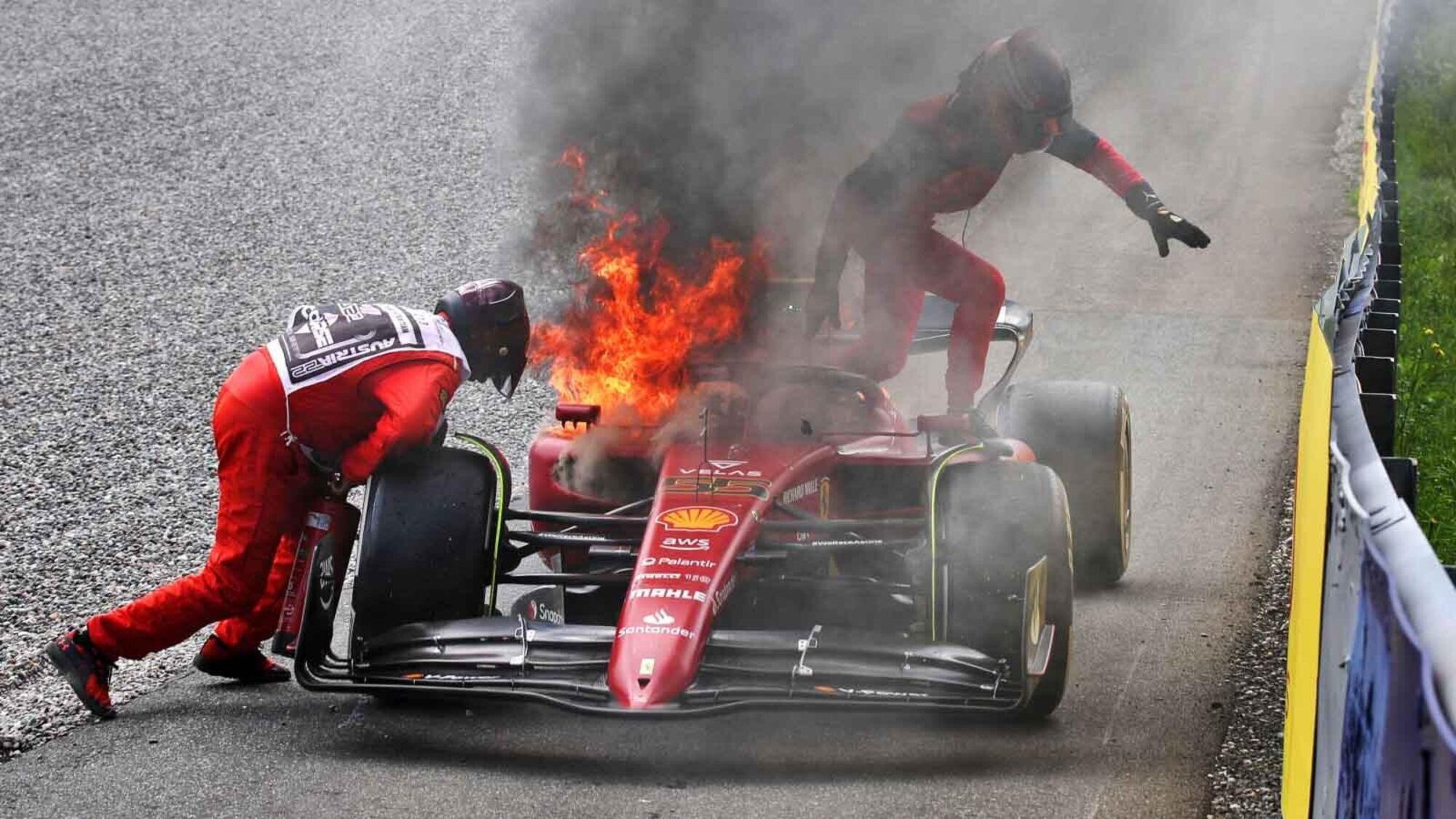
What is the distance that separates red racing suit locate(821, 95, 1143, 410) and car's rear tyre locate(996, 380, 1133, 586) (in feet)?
0.97

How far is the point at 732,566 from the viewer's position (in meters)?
5.63

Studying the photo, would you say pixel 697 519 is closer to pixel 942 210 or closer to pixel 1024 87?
pixel 942 210

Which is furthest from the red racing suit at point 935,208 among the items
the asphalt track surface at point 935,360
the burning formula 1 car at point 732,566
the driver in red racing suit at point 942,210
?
the asphalt track surface at point 935,360

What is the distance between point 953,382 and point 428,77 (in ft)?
41.4

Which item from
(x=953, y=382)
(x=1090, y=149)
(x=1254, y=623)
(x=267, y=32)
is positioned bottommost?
(x=1254, y=623)

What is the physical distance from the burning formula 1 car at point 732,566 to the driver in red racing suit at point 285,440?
22 cm

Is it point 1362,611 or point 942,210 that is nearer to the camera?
point 1362,611

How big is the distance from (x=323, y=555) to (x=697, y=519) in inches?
48.3

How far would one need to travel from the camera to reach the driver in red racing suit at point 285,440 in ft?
18.9

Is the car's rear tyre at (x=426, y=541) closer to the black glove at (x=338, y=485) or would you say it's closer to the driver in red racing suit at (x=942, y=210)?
the black glove at (x=338, y=485)

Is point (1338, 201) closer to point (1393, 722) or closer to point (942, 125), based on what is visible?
point (942, 125)

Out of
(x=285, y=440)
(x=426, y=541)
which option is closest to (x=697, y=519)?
(x=426, y=541)

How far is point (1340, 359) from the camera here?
16.2 ft

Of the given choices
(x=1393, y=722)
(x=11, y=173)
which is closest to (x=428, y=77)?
(x=11, y=173)
